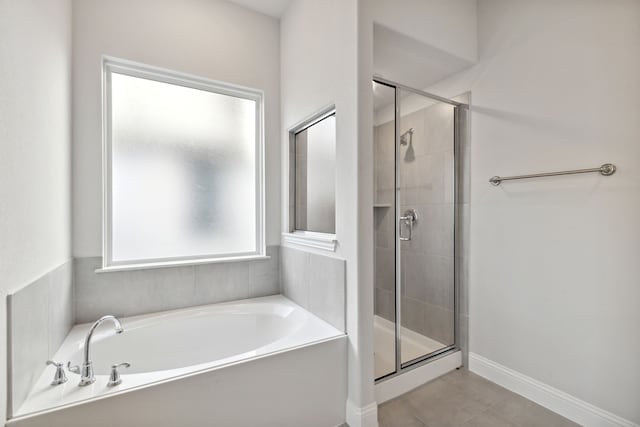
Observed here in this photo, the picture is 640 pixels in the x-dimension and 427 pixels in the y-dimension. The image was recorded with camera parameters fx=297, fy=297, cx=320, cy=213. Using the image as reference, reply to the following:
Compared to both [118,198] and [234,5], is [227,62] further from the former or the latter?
[118,198]

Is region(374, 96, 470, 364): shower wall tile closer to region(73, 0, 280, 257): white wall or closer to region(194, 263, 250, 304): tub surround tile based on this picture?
region(73, 0, 280, 257): white wall

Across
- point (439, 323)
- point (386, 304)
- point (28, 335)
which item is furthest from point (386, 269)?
point (28, 335)

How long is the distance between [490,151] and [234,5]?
226cm

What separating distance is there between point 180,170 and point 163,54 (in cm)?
83

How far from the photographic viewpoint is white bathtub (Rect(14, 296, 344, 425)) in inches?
49.0

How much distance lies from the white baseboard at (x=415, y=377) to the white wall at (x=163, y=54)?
1357 millimetres

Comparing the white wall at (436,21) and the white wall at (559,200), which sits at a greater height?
the white wall at (436,21)

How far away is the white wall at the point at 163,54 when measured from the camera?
1903 millimetres

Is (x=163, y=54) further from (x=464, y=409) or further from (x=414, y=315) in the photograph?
(x=464, y=409)

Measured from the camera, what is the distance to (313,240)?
2.03 metres

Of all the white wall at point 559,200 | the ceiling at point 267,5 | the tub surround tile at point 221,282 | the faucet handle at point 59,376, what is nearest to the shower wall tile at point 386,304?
the white wall at point 559,200

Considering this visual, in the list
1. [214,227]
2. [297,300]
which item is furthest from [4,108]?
[297,300]

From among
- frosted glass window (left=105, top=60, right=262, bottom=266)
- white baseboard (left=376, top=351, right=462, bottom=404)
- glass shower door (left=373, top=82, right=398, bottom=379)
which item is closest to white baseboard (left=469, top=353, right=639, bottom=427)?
white baseboard (left=376, top=351, right=462, bottom=404)

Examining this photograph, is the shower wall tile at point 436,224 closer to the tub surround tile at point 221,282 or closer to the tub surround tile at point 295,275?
the tub surround tile at point 295,275
